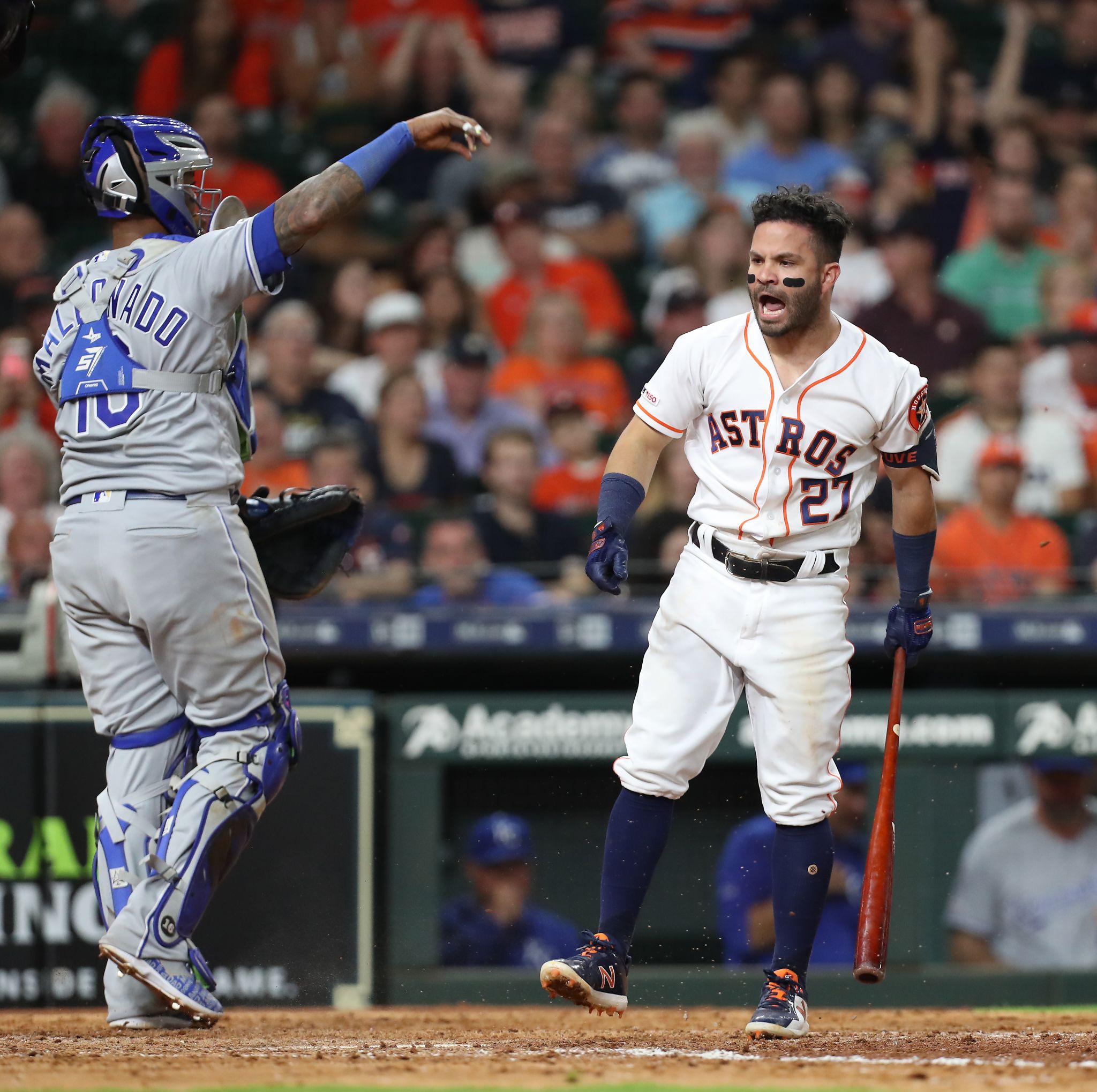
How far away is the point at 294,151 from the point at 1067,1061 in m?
7.61

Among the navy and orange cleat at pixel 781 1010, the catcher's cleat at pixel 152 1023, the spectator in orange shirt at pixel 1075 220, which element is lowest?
the catcher's cleat at pixel 152 1023

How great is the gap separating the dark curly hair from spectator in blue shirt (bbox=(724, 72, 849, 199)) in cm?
564

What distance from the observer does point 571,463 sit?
25.4 ft

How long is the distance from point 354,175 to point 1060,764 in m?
3.44

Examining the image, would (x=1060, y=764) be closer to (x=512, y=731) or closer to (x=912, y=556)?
(x=512, y=731)

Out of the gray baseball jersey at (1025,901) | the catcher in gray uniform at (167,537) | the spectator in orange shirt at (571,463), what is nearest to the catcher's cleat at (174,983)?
the catcher in gray uniform at (167,537)

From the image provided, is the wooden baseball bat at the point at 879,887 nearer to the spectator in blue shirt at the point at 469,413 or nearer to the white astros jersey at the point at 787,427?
the white astros jersey at the point at 787,427

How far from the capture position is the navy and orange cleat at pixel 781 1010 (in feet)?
12.2

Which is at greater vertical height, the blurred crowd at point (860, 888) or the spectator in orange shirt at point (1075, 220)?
the spectator in orange shirt at point (1075, 220)

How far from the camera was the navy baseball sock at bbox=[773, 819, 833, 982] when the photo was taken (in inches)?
151

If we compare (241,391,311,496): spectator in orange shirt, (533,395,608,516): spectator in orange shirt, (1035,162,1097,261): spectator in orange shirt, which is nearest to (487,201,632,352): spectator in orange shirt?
(533,395,608,516): spectator in orange shirt

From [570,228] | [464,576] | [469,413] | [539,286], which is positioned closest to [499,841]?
[464,576]

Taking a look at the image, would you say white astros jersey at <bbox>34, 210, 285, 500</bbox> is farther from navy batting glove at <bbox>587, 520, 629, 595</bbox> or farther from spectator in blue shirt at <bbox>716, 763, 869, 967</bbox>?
spectator in blue shirt at <bbox>716, 763, 869, 967</bbox>

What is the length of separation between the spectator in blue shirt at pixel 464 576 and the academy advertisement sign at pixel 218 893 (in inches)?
41.5
